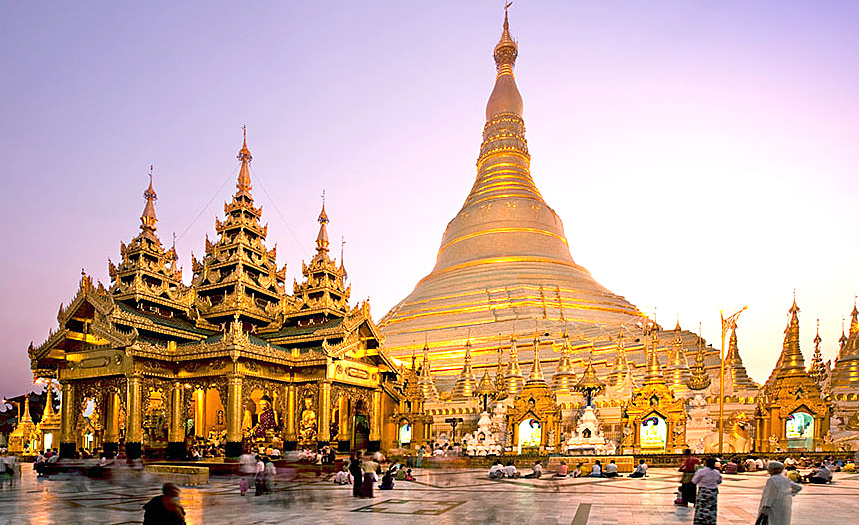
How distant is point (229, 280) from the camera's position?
3192 cm

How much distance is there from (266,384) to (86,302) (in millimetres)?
7990

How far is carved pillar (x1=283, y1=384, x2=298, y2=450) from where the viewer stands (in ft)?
91.3

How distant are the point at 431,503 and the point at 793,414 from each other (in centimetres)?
2149

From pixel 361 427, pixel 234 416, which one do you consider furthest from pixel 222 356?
pixel 361 427

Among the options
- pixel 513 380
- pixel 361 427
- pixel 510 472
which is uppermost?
pixel 513 380

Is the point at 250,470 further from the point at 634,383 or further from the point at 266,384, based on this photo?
the point at 634,383

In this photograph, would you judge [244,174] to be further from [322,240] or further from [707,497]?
[707,497]

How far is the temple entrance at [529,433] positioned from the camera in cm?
3048

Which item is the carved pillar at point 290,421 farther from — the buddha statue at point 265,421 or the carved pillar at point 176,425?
the carved pillar at point 176,425

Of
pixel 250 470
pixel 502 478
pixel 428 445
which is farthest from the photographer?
pixel 428 445

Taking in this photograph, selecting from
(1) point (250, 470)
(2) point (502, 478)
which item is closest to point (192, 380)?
(1) point (250, 470)

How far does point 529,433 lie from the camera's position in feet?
101

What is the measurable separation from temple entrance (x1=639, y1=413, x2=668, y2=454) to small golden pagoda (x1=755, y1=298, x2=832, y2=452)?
4.41 metres

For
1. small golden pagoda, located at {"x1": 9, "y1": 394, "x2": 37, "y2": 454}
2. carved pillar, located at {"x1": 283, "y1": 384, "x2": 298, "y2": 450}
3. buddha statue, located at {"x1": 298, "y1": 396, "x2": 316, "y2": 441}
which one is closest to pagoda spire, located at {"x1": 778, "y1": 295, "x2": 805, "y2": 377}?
buddha statue, located at {"x1": 298, "y1": 396, "x2": 316, "y2": 441}
